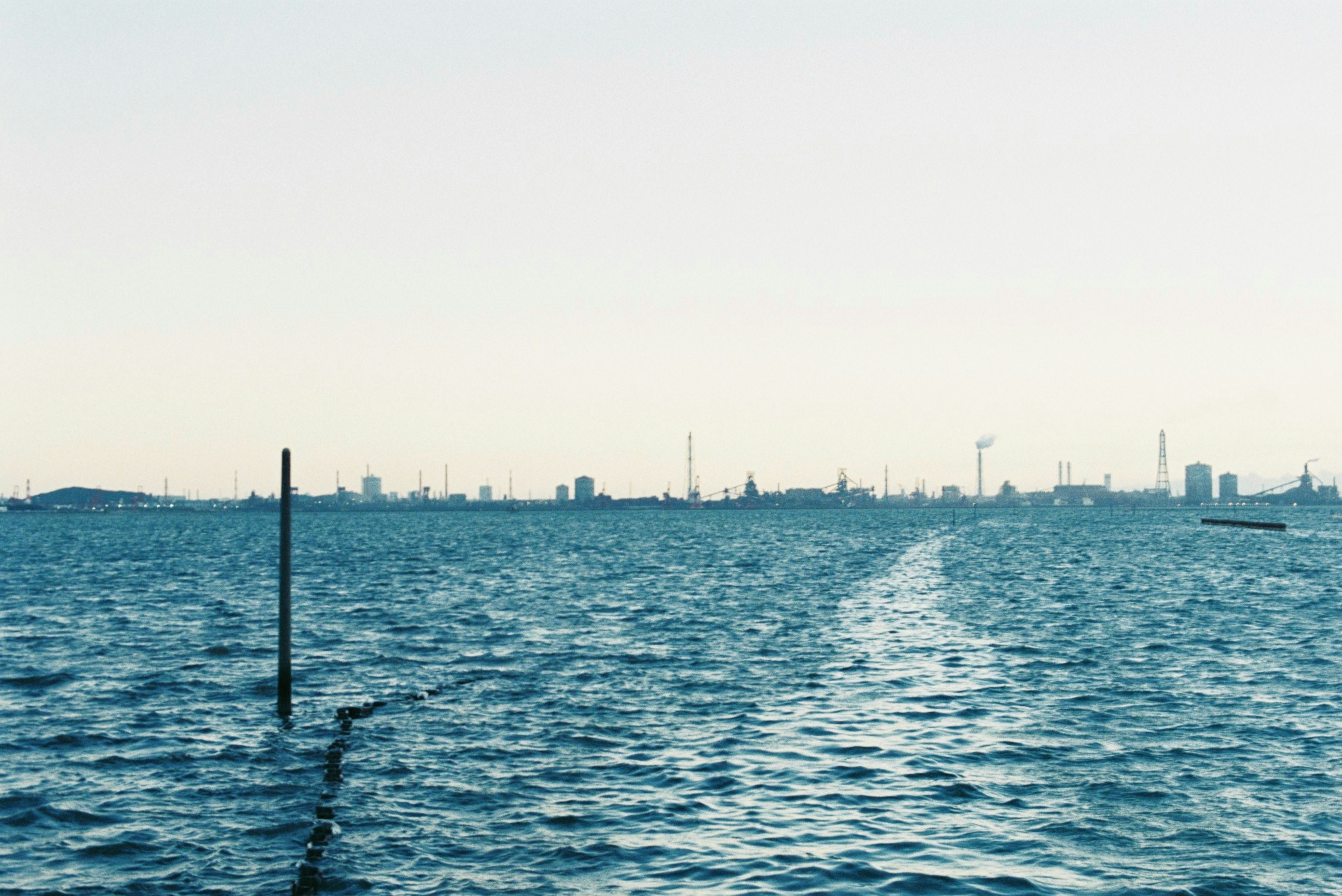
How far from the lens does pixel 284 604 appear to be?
95.4 ft

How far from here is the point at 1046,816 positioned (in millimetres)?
18516

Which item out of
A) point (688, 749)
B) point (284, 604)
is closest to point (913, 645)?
point (688, 749)

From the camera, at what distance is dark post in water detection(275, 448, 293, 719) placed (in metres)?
28.3

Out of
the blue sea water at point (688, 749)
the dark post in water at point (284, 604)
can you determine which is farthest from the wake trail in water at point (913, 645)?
the dark post in water at point (284, 604)

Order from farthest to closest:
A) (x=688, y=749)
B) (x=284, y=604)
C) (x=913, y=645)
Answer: (x=913, y=645) → (x=284, y=604) → (x=688, y=749)

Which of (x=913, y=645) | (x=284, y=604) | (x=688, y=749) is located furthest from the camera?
(x=913, y=645)

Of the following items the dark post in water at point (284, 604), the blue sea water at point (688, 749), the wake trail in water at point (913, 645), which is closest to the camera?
the blue sea water at point (688, 749)

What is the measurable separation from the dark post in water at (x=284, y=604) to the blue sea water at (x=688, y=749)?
745 mm

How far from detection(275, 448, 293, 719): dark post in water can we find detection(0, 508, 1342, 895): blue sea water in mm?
745

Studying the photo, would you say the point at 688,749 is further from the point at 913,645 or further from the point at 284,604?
the point at 913,645

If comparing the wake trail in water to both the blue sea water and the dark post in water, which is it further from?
the dark post in water

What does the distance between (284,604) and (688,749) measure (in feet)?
38.4

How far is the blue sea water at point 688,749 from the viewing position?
1642 cm

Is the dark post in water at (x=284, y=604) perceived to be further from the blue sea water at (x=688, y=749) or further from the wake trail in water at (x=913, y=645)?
the wake trail in water at (x=913, y=645)
